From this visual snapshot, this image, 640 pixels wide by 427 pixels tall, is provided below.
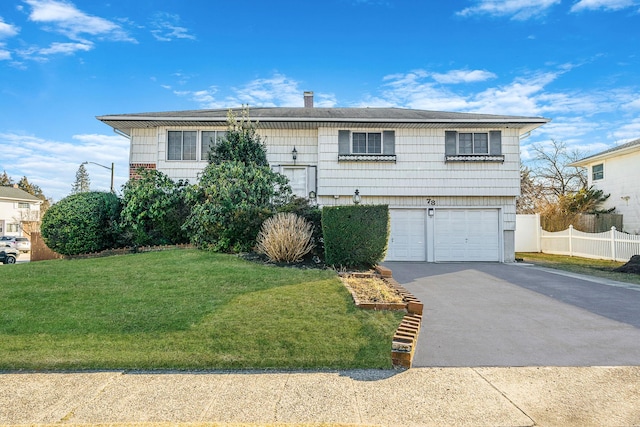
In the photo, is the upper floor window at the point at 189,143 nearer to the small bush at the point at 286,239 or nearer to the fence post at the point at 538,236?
the small bush at the point at 286,239

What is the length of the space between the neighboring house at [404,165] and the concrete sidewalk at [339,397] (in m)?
10.7

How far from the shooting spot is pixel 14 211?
39.2m

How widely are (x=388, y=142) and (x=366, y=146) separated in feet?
2.79

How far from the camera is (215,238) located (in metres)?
10.7

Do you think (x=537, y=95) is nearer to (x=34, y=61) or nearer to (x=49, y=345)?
(x=49, y=345)

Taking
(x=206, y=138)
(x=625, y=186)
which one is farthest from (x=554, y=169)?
(x=206, y=138)

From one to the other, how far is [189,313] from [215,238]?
17.9 ft

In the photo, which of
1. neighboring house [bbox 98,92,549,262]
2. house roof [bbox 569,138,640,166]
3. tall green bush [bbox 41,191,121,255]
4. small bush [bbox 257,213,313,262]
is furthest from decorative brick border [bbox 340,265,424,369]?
house roof [bbox 569,138,640,166]

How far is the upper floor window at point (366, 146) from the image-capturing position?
14.3m

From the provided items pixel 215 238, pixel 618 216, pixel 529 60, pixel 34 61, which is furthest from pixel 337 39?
pixel 618 216

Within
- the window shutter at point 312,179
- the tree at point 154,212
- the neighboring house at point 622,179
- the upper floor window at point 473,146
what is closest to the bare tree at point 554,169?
the neighboring house at point 622,179

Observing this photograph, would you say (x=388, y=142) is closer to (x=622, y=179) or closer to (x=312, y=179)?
(x=312, y=179)

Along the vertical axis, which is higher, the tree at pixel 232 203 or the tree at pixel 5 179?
the tree at pixel 5 179

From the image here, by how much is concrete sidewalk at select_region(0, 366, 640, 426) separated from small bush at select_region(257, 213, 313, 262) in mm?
5200
